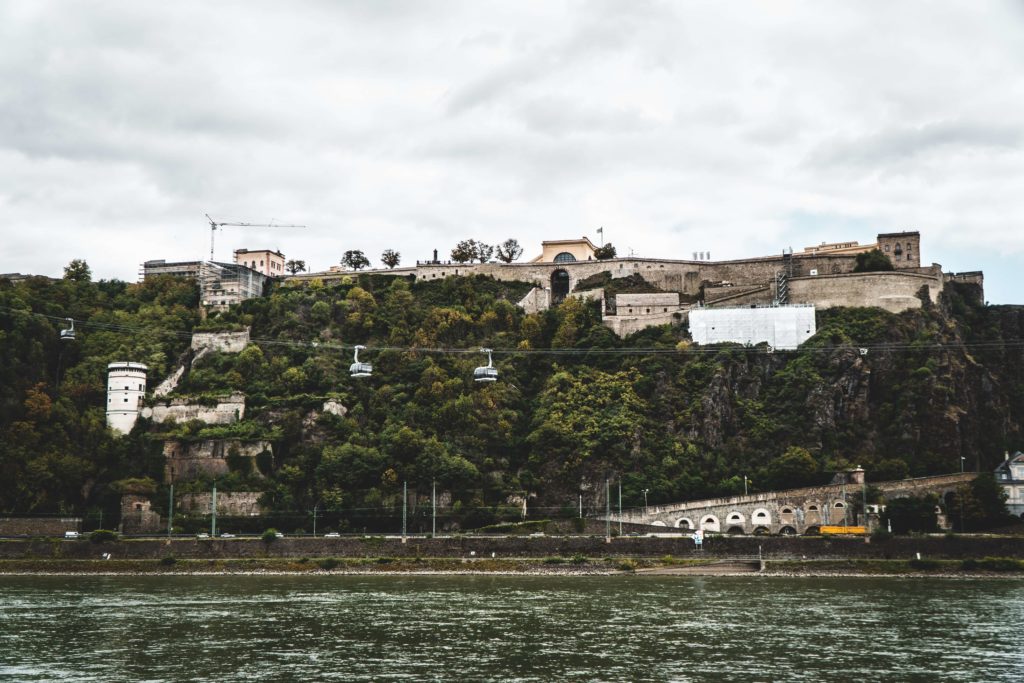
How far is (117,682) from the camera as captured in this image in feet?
95.4

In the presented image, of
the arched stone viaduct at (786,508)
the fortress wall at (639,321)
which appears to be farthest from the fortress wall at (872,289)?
the arched stone viaduct at (786,508)

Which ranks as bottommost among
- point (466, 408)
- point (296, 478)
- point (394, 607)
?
point (394, 607)

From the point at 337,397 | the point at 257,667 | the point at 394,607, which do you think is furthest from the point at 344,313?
the point at 257,667

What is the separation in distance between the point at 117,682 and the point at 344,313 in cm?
6457

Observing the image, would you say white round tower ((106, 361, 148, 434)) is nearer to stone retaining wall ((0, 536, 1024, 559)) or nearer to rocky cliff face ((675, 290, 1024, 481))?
stone retaining wall ((0, 536, 1024, 559))

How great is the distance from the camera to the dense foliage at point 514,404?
234ft

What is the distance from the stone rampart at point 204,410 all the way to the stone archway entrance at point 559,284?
99.3 ft

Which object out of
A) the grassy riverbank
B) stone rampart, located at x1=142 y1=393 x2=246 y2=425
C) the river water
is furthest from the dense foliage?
the river water

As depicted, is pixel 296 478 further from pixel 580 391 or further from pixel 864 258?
pixel 864 258

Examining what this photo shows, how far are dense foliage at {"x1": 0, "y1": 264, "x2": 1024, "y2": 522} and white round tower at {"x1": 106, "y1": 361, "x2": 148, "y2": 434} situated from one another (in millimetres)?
1505

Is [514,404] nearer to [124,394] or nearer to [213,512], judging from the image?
[213,512]

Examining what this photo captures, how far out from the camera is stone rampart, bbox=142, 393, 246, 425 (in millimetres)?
80838

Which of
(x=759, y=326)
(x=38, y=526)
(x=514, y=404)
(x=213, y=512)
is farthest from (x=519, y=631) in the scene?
(x=759, y=326)

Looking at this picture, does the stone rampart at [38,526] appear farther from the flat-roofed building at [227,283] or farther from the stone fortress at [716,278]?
the stone fortress at [716,278]
